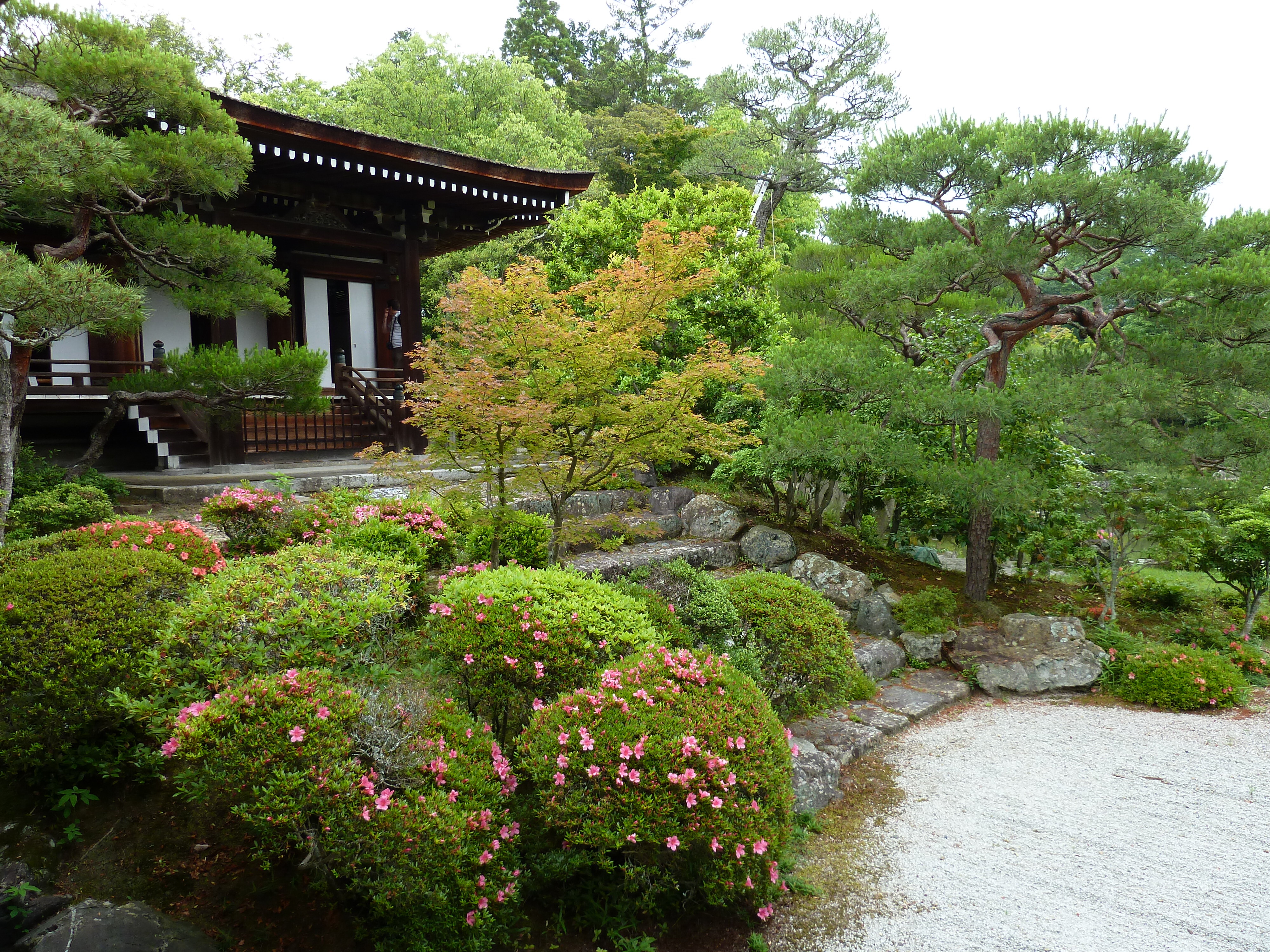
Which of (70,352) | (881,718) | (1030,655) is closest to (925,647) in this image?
(1030,655)

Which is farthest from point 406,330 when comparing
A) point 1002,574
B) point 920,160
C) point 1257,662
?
point 1257,662

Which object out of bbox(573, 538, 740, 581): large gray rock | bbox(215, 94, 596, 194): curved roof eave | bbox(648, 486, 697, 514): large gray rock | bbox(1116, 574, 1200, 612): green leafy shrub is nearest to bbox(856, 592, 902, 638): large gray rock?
bbox(573, 538, 740, 581): large gray rock

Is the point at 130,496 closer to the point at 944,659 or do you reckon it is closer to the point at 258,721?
the point at 258,721

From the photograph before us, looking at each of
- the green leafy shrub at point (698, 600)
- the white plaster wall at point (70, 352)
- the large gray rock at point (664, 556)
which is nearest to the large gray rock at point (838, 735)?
the green leafy shrub at point (698, 600)

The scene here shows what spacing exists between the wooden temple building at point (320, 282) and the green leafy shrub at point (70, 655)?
4467mm

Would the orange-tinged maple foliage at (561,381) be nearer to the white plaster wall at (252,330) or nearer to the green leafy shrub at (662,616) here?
the green leafy shrub at (662,616)

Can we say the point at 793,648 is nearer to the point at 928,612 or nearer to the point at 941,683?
the point at 941,683

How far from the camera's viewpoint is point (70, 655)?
3.09 metres

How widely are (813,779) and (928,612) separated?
340 centimetres

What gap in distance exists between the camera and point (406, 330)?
1035cm

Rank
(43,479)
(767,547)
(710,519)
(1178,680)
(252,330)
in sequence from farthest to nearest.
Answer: (252,330) < (710,519) < (767,547) < (43,479) < (1178,680)

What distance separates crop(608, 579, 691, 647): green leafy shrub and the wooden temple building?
5011mm

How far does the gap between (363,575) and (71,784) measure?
1499 mm

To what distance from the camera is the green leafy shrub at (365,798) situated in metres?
2.44
